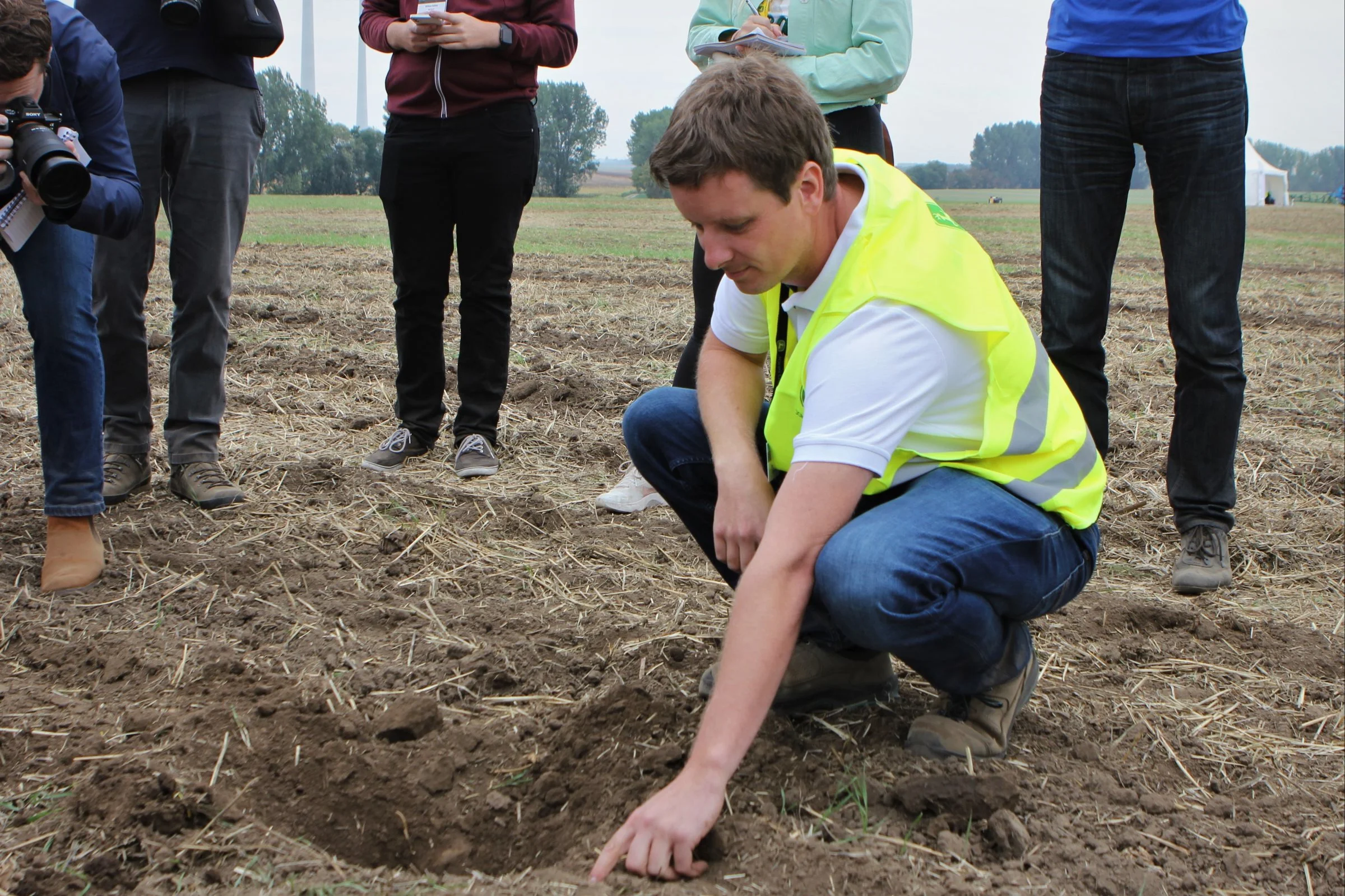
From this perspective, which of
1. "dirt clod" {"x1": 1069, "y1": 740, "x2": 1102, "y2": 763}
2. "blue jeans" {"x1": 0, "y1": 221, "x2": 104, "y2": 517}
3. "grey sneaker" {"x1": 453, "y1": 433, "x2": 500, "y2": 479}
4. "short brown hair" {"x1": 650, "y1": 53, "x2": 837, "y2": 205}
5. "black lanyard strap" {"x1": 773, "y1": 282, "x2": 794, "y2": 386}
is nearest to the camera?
"short brown hair" {"x1": 650, "y1": 53, "x2": 837, "y2": 205}

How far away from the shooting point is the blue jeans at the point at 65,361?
3035 millimetres

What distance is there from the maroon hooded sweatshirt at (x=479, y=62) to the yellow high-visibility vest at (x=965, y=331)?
205 cm

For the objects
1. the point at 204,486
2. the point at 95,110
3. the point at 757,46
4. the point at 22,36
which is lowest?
the point at 204,486

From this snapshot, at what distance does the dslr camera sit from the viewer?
2803mm

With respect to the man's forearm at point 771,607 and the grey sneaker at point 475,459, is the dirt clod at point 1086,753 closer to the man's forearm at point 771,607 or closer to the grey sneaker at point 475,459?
the man's forearm at point 771,607

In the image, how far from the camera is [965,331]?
6.53 feet

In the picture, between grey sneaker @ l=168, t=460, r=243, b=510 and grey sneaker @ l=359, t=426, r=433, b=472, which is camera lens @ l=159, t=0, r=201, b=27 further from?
grey sneaker @ l=359, t=426, r=433, b=472

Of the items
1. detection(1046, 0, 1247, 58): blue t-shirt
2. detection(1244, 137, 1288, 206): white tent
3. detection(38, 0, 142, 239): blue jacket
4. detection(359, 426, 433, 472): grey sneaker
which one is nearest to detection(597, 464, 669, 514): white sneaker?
detection(359, 426, 433, 472): grey sneaker

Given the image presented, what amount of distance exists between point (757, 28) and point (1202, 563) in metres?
2.05

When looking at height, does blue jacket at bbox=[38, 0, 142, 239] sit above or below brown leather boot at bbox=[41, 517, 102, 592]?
above

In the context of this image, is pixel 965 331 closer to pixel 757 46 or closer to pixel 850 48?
pixel 757 46

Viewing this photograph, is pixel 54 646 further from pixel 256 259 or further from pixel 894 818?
pixel 256 259

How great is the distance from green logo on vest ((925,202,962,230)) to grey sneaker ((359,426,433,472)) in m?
2.52

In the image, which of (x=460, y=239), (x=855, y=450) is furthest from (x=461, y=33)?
(x=855, y=450)
